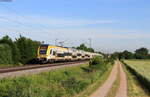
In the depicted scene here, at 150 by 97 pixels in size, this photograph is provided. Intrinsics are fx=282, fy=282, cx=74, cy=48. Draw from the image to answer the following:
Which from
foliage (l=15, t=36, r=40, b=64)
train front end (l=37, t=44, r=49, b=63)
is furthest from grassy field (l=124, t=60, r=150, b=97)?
foliage (l=15, t=36, r=40, b=64)

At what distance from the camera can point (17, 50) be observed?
44.3 meters

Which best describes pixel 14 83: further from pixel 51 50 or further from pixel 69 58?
pixel 69 58

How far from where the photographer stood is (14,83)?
17797 millimetres

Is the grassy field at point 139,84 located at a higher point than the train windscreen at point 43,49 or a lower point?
lower

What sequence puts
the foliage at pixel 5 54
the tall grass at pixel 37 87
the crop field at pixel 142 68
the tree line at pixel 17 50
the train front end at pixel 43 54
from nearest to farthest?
the tall grass at pixel 37 87
the foliage at pixel 5 54
the tree line at pixel 17 50
the crop field at pixel 142 68
the train front end at pixel 43 54

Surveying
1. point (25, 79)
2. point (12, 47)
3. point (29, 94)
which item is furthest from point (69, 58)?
point (29, 94)

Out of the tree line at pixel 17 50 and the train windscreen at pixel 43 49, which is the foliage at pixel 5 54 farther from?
the train windscreen at pixel 43 49

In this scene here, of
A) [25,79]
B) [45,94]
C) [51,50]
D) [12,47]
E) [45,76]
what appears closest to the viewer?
[45,94]

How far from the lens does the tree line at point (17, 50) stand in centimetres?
4000

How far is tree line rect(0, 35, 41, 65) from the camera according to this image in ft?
131

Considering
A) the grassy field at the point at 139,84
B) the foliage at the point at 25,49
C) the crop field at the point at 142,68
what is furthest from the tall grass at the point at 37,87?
the foliage at the point at 25,49

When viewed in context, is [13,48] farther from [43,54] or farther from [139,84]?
[139,84]

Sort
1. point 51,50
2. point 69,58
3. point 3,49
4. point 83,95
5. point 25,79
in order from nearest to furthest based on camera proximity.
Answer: point 25,79, point 83,95, point 3,49, point 51,50, point 69,58

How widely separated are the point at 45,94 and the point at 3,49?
75.9 feet
